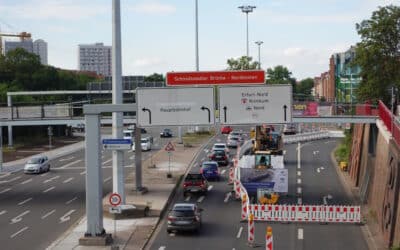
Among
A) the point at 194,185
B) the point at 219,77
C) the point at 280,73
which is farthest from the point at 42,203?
the point at 280,73

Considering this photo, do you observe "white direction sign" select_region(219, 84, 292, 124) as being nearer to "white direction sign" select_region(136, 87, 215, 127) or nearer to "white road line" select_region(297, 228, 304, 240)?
"white direction sign" select_region(136, 87, 215, 127)

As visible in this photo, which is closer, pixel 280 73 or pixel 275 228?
pixel 275 228

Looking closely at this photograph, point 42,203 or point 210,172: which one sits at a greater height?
point 210,172

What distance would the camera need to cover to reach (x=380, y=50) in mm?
42281

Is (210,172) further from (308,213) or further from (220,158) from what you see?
(308,213)

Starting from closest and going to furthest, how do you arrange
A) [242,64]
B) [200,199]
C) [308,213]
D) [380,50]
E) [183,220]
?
[183,220] → [308,213] → [200,199] → [380,50] → [242,64]

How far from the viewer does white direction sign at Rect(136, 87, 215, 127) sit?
24125mm

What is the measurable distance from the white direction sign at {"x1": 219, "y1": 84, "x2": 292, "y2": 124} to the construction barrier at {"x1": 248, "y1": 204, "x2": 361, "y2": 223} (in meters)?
7.33

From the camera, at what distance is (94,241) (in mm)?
25281

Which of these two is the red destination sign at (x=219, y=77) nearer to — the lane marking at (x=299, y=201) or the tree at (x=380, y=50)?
the lane marking at (x=299, y=201)

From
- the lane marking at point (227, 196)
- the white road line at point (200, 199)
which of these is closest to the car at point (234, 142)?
the lane marking at point (227, 196)

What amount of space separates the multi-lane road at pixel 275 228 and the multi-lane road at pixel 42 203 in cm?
494

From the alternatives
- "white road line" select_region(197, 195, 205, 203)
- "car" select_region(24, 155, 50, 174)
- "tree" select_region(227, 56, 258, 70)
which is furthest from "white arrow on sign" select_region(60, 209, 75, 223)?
"tree" select_region(227, 56, 258, 70)

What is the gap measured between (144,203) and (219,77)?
42.6ft
